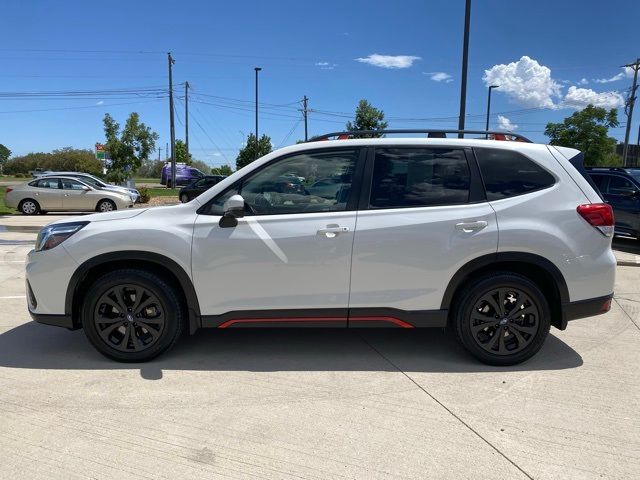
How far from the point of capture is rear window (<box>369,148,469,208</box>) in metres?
3.92

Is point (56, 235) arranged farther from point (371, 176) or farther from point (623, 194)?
point (623, 194)

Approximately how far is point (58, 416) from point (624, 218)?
11.9m

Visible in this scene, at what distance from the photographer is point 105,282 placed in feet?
12.7

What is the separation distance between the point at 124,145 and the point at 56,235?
26.4 metres

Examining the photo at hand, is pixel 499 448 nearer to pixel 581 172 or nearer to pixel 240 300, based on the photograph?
pixel 240 300

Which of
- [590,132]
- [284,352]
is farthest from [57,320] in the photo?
[590,132]

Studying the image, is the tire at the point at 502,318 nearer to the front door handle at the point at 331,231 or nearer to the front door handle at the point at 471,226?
the front door handle at the point at 471,226

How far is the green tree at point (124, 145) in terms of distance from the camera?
2798cm

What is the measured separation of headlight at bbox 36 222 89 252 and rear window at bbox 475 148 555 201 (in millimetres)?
3263

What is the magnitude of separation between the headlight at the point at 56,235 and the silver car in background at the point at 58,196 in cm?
1483

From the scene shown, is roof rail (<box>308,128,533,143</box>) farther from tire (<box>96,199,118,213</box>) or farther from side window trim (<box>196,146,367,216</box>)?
tire (<box>96,199,118,213</box>)

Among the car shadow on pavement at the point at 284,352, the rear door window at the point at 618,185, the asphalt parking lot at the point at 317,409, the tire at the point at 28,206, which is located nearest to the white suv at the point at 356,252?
the car shadow on pavement at the point at 284,352

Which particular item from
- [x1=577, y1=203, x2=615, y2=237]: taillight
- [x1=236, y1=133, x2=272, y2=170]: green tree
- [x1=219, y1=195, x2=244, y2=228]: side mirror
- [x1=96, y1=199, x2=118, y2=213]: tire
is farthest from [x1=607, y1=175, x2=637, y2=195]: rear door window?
[x1=236, y1=133, x2=272, y2=170]: green tree

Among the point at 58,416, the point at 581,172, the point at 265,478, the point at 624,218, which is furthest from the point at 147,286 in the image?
the point at 624,218
